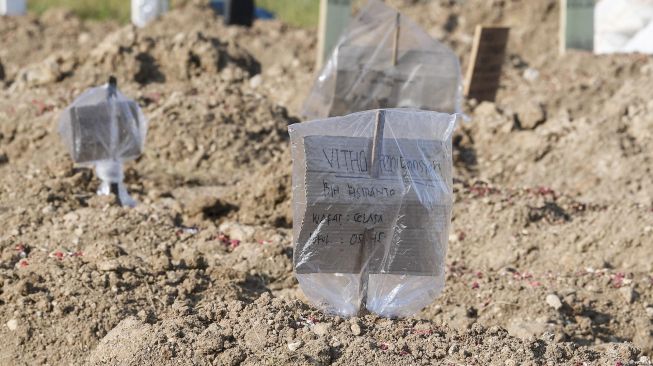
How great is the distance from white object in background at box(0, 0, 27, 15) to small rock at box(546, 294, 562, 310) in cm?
1329

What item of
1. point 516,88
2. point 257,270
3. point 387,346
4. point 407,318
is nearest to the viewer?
point 387,346

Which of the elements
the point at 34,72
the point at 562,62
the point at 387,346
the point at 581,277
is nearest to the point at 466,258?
the point at 581,277

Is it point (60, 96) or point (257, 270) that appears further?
point (60, 96)

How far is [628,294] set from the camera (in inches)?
263

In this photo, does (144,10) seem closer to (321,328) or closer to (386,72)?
(386,72)

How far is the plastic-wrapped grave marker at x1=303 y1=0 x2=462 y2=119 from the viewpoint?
9219 mm

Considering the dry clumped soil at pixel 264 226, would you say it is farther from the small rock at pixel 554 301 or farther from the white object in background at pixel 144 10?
the white object in background at pixel 144 10

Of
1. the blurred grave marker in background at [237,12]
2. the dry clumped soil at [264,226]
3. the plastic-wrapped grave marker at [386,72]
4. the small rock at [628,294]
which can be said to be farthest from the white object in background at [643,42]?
the small rock at [628,294]

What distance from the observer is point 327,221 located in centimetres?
505

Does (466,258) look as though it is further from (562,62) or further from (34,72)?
(562,62)

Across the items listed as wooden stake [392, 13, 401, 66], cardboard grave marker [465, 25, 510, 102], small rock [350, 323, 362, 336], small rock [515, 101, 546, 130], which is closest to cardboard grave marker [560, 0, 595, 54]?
cardboard grave marker [465, 25, 510, 102]

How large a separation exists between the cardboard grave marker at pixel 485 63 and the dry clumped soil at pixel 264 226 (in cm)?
30

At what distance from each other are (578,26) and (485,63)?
378 centimetres

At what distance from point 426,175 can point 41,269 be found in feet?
6.10
